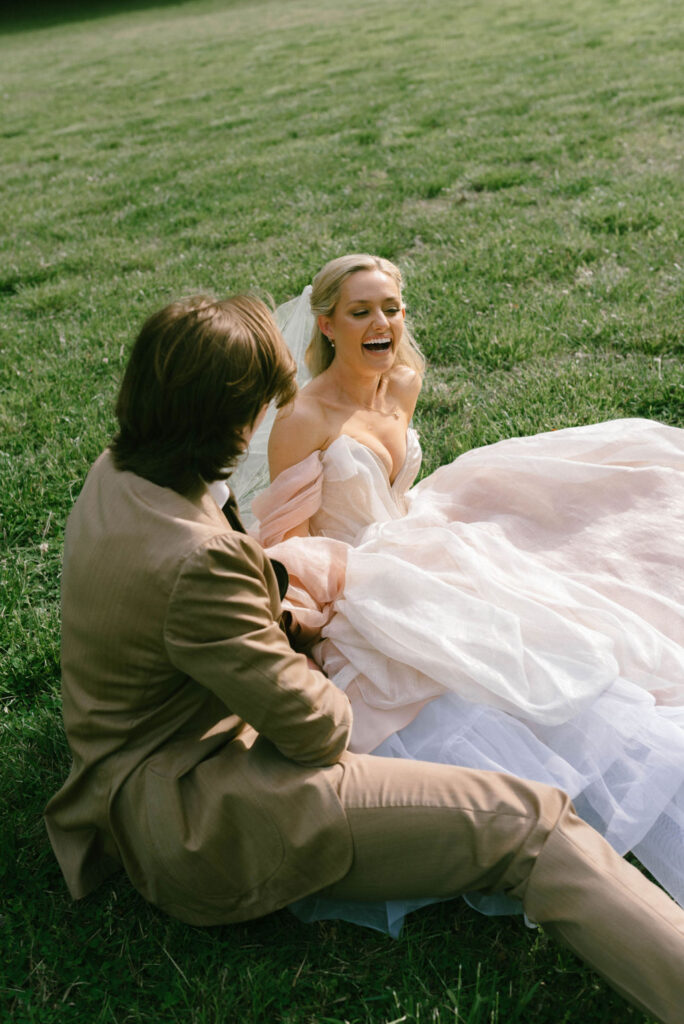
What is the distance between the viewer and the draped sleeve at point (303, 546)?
11.5ft

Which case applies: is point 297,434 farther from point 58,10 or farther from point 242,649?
point 58,10

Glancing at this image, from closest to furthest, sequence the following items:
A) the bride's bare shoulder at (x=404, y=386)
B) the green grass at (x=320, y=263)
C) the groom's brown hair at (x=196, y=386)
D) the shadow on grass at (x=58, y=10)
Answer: the groom's brown hair at (x=196, y=386) → the green grass at (x=320, y=263) → the bride's bare shoulder at (x=404, y=386) → the shadow on grass at (x=58, y=10)

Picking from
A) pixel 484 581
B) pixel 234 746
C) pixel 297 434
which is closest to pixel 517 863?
pixel 234 746

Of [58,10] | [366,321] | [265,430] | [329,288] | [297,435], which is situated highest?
[58,10]

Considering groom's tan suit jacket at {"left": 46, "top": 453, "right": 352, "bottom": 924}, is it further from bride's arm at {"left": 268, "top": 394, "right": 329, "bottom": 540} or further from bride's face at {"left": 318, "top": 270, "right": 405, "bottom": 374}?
bride's face at {"left": 318, "top": 270, "right": 405, "bottom": 374}

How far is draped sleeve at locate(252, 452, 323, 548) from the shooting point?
13.4ft

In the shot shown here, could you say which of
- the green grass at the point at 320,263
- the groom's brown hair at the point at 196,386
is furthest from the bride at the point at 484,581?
the groom's brown hair at the point at 196,386

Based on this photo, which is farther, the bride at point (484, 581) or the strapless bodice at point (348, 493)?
the strapless bodice at point (348, 493)

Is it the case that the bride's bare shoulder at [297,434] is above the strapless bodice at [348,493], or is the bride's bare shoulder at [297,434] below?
above

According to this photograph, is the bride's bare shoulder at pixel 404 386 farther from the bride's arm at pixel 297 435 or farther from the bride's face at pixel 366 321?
the bride's arm at pixel 297 435

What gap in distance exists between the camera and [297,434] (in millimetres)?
4195

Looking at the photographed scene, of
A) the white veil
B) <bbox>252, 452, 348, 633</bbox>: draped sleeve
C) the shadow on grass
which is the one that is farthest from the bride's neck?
the shadow on grass

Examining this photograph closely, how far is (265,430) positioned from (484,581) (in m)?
2.18

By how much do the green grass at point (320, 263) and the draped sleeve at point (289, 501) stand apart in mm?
1079
